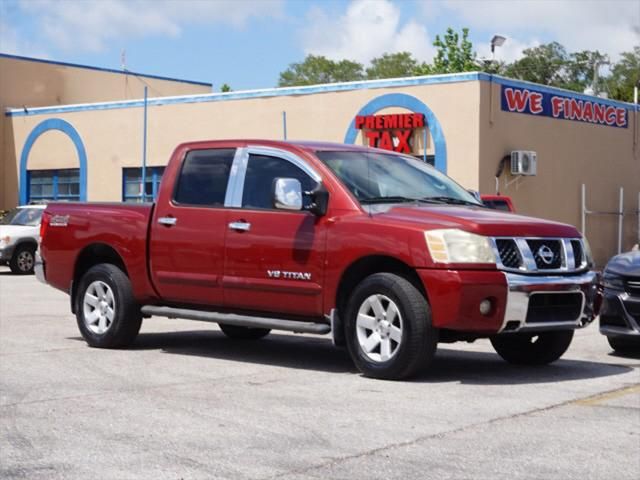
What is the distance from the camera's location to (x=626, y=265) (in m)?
11.6

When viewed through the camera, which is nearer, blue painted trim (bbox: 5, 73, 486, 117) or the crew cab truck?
the crew cab truck

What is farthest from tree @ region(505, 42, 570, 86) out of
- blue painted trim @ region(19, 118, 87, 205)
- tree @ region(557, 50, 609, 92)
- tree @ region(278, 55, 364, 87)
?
blue painted trim @ region(19, 118, 87, 205)

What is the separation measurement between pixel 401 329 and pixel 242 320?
1688 mm

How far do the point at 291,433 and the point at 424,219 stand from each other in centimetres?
270

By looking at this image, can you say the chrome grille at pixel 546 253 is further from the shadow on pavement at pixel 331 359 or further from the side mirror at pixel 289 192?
the side mirror at pixel 289 192

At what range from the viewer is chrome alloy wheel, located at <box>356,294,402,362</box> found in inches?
369

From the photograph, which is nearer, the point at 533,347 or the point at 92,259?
the point at 533,347

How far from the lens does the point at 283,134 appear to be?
105ft

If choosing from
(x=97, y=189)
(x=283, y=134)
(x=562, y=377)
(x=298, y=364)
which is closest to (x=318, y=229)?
(x=298, y=364)

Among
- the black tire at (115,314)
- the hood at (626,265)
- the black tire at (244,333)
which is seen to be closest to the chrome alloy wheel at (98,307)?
the black tire at (115,314)

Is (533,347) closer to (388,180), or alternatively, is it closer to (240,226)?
(388,180)

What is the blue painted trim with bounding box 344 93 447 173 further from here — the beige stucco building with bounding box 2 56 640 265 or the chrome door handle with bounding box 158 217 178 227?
the chrome door handle with bounding box 158 217 178 227

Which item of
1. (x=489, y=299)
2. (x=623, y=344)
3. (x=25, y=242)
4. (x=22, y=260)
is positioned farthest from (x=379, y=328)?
(x=25, y=242)

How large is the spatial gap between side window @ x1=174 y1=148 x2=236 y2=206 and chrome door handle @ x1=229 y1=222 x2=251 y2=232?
35cm
